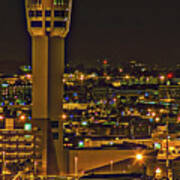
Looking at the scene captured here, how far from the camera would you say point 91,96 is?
39844 mm

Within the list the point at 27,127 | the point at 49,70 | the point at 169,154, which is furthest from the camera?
the point at 49,70

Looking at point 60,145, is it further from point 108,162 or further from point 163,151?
point 163,151

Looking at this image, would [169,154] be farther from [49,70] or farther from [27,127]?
[49,70]

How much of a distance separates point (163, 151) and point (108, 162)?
190cm

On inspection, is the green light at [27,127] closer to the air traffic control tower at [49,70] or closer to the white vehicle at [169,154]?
the air traffic control tower at [49,70]

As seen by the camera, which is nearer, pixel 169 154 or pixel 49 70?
pixel 169 154

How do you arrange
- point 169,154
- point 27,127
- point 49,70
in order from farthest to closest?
point 49,70 → point 27,127 → point 169,154

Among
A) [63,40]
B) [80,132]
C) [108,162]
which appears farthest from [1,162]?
[80,132]

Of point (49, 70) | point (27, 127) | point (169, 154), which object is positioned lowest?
point (169, 154)

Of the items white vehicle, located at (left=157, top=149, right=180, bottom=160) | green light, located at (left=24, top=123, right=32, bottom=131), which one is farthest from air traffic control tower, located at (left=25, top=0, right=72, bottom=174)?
white vehicle, located at (left=157, top=149, right=180, bottom=160)

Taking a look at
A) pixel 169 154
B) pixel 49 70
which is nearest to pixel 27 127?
pixel 49 70

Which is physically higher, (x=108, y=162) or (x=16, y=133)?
(x=16, y=133)

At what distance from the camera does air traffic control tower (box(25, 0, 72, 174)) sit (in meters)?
16.7

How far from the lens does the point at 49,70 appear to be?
1803cm
